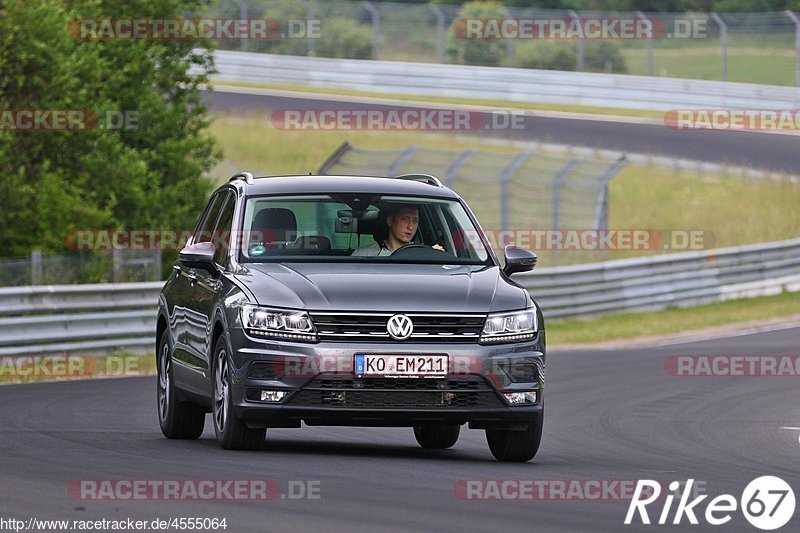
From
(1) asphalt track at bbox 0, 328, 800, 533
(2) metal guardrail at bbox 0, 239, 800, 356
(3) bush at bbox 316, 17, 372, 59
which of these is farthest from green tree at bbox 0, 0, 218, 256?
(3) bush at bbox 316, 17, 372, 59

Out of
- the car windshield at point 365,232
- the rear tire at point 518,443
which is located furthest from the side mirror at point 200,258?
the rear tire at point 518,443

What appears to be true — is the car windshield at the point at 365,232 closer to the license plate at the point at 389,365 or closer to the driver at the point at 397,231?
the driver at the point at 397,231

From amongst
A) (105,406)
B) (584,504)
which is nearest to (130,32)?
(105,406)

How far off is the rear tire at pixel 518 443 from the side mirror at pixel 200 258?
6.79 feet

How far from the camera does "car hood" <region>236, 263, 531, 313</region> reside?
392 inches

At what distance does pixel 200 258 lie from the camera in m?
11.0

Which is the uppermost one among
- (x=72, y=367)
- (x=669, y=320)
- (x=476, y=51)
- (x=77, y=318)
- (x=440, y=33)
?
(x=440, y=33)

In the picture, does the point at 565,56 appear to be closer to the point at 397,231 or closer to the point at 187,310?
the point at 187,310

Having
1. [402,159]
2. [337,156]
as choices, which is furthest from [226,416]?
[337,156]

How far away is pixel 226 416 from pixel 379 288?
3.93 feet

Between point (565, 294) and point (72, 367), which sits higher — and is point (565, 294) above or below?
below

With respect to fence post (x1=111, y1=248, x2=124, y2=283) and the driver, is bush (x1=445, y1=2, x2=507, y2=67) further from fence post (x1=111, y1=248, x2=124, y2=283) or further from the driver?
the driver

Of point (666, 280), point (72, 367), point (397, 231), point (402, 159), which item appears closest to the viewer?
point (397, 231)

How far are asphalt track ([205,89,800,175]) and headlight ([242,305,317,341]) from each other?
27865 mm
